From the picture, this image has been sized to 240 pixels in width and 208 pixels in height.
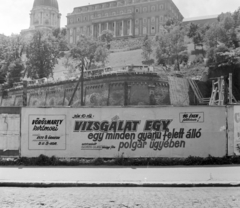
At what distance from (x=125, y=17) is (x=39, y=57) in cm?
6109

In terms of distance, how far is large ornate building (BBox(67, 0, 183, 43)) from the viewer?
12838 cm

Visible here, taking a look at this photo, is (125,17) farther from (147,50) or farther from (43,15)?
(43,15)

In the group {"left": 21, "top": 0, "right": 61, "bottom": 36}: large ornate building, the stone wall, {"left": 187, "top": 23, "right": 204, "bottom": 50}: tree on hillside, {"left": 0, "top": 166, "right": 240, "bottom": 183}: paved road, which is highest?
{"left": 21, "top": 0, "right": 61, "bottom": 36}: large ornate building

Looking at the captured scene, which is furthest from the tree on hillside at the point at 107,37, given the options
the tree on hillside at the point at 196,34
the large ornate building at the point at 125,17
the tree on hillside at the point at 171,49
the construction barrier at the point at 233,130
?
the construction barrier at the point at 233,130

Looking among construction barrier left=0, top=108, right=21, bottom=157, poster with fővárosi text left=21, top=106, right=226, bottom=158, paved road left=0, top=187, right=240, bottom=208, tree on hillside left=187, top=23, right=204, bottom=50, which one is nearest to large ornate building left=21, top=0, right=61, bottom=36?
tree on hillside left=187, top=23, right=204, bottom=50

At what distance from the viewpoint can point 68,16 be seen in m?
148

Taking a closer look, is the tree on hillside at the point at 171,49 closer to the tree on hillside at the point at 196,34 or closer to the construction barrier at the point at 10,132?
the tree on hillside at the point at 196,34

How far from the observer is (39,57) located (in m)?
79.0

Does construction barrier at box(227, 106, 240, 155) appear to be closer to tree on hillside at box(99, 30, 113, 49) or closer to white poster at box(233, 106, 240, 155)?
white poster at box(233, 106, 240, 155)

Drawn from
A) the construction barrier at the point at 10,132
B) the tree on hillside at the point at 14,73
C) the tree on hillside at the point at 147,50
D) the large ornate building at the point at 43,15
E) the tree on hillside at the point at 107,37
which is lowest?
the construction barrier at the point at 10,132

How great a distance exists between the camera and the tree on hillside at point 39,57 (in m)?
78.3

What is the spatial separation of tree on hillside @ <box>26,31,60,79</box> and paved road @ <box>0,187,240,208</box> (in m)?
70.5

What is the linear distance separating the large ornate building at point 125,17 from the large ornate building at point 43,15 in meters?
22.1

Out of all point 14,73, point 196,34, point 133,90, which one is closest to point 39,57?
point 14,73
